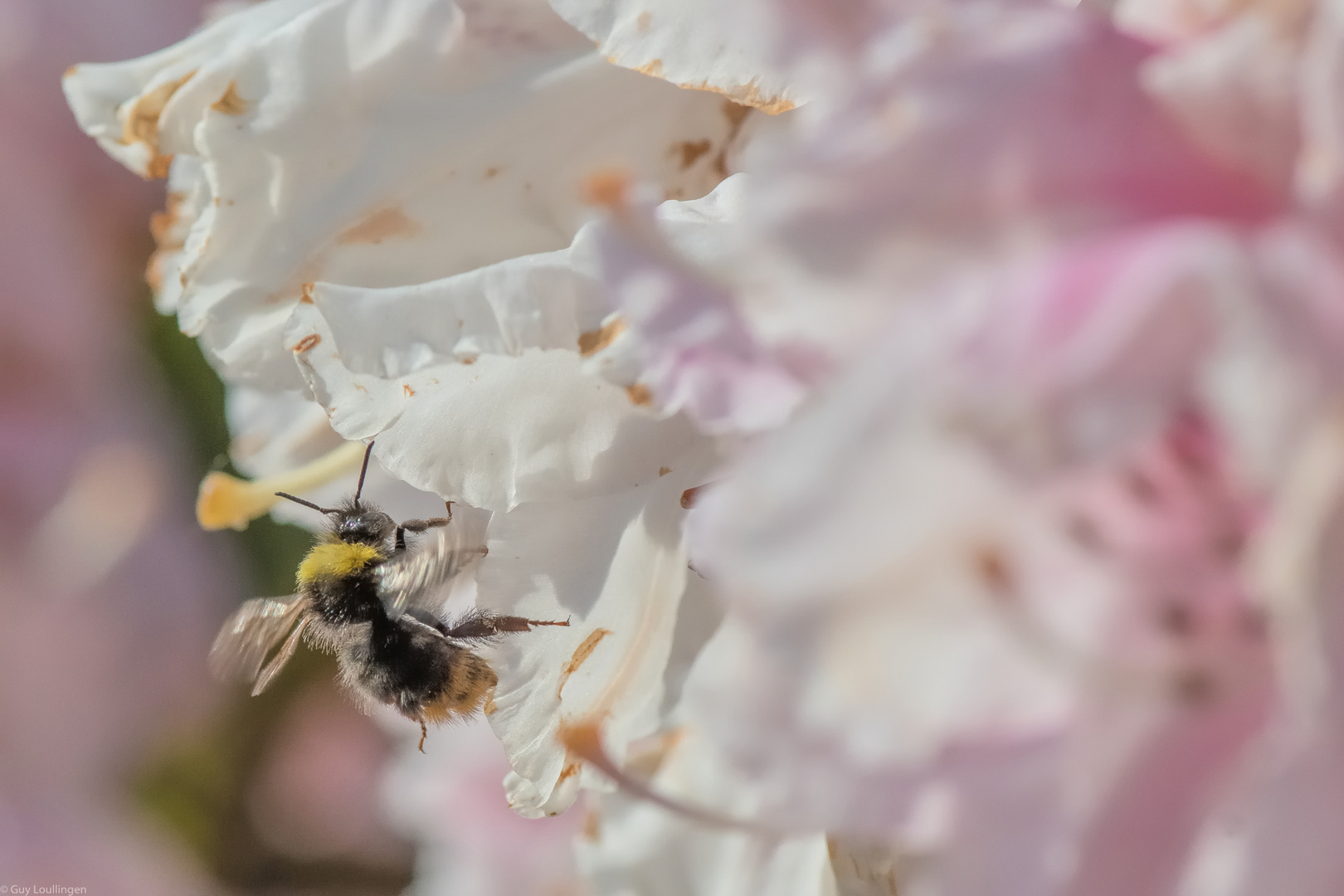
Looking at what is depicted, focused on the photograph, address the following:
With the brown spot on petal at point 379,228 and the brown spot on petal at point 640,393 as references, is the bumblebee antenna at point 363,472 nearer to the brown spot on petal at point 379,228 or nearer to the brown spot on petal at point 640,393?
the brown spot on petal at point 379,228

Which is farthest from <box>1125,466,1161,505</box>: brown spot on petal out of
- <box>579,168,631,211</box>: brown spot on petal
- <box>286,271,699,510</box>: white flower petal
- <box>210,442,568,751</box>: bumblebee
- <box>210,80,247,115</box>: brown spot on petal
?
<box>210,442,568,751</box>: bumblebee

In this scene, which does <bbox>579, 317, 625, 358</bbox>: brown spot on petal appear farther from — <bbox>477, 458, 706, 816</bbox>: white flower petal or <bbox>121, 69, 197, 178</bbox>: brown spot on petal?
<bbox>121, 69, 197, 178</bbox>: brown spot on petal

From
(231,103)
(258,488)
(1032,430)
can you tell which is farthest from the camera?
(258,488)

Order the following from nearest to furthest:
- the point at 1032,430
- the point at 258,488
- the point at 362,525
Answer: the point at 1032,430, the point at 258,488, the point at 362,525

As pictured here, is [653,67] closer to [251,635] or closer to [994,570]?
[994,570]

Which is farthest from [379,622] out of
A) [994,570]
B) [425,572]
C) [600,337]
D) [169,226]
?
[994,570]

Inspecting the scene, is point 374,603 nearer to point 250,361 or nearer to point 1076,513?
point 250,361

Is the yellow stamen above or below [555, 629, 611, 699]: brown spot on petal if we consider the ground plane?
below
